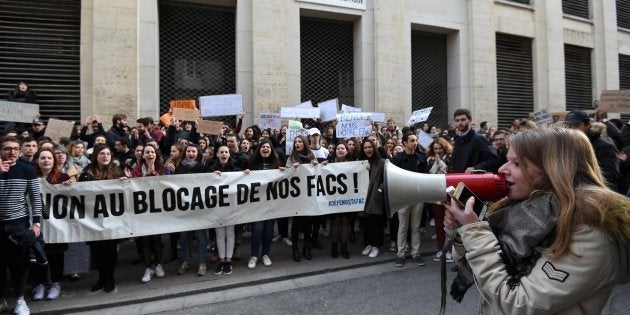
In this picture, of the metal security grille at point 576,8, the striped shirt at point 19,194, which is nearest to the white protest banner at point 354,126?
the striped shirt at point 19,194

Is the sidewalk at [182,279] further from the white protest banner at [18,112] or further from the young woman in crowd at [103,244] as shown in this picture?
the white protest banner at [18,112]

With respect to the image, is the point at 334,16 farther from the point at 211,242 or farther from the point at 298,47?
the point at 211,242

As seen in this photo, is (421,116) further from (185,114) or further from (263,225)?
(263,225)

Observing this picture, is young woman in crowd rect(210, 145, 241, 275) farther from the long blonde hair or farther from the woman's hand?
the long blonde hair

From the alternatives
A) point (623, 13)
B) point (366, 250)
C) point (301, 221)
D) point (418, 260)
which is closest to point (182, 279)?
point (301, 221)

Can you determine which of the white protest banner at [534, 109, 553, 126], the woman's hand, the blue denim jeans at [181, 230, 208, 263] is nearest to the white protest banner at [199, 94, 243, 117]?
the blue denim jeans at [181, 230, 208, 263]

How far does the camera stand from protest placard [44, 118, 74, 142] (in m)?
7.93

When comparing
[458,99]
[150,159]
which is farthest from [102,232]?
[458,99]

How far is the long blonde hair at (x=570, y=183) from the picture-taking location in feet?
4.46

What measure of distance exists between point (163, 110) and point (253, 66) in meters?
2.74

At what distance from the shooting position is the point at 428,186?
1759 millimetres

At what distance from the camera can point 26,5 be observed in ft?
34.7

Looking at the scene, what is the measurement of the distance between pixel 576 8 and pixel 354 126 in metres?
14.7

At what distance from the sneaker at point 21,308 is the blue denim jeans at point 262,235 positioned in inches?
111
